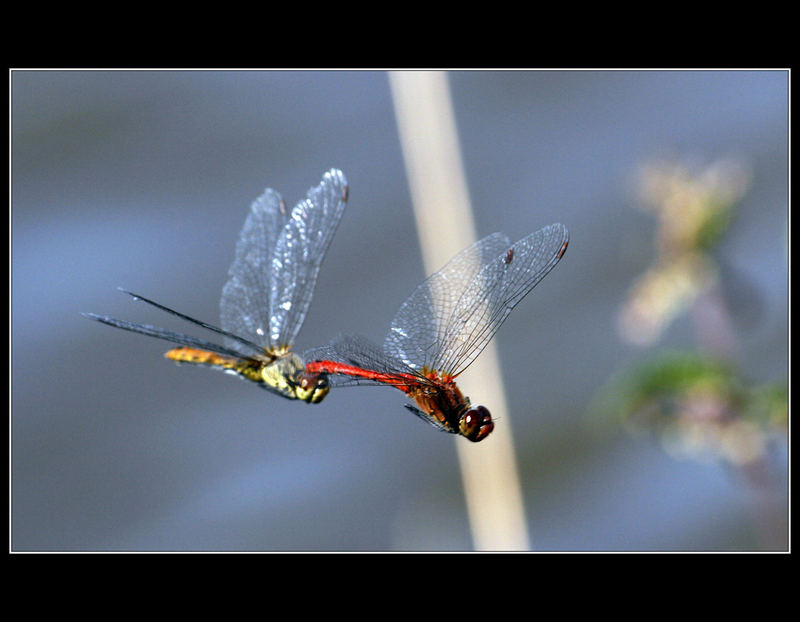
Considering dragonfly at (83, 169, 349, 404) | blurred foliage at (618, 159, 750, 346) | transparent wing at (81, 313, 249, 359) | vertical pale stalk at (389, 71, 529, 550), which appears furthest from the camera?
vertical pale stalk at (389, 71, 529, 550)

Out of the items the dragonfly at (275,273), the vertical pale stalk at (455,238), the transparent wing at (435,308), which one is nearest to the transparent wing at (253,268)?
the dragonfly at (275,273)

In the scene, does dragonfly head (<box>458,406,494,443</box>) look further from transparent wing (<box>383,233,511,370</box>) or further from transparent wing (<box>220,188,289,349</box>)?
transparent wing (<box>220,188,289,349</box>)

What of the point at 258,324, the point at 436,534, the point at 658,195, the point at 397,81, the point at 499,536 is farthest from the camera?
the point at 436,534

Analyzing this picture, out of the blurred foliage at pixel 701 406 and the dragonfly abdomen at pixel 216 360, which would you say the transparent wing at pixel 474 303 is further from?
the blurred foliage at pixel 701 406

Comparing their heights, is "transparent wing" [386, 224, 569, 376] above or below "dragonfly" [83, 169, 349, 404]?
below

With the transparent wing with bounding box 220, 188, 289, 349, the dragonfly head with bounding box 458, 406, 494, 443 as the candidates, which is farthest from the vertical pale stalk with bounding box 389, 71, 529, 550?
the dragonfly head with bounding box 458, 406, 494, 443

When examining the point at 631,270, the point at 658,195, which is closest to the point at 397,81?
the point at 658,195

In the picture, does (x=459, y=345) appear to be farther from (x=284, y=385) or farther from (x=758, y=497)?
(x=758, y=497)
